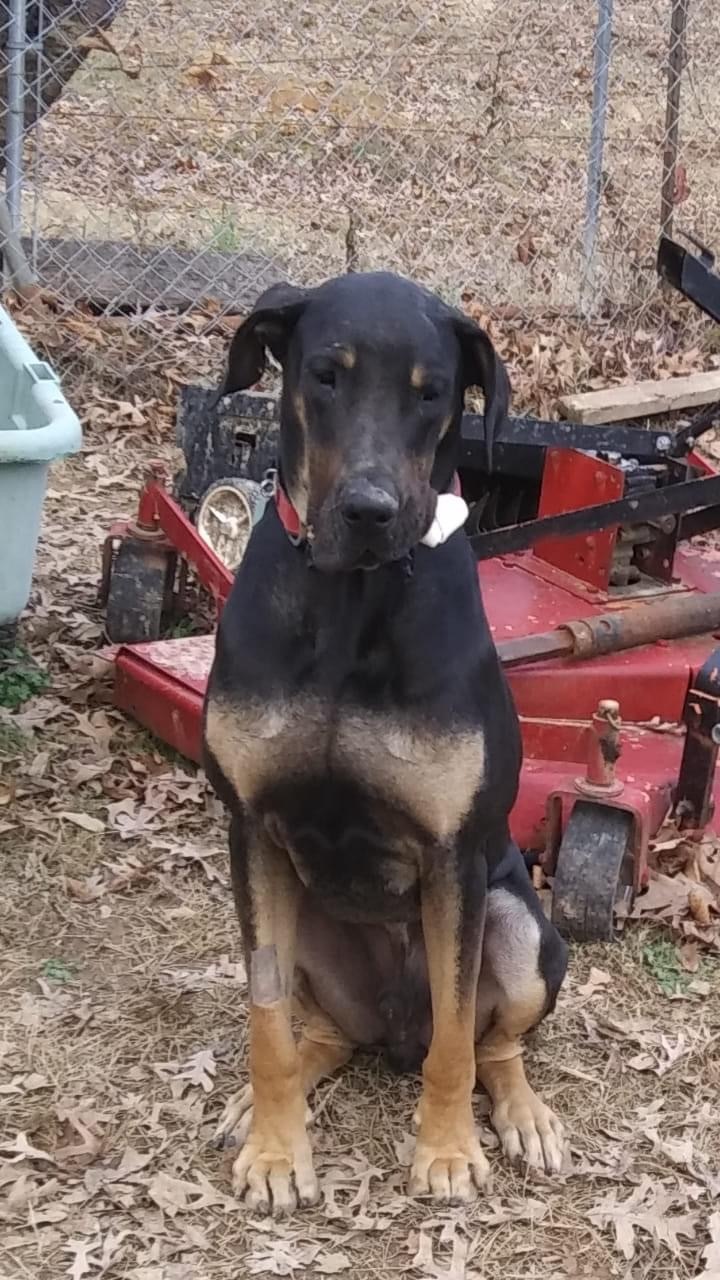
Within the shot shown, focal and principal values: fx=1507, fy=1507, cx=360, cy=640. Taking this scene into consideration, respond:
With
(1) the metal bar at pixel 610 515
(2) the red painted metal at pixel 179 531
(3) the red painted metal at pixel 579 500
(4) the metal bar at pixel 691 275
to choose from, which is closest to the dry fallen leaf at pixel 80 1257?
(2) the red painted metal at pixel 179 531

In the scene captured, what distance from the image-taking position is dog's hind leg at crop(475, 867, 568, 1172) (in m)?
2.90

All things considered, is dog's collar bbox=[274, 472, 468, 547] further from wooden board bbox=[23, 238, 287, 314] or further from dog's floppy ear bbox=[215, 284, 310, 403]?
wooden board bbox=[23, 238, 287, 314]

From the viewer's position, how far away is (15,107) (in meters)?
6.74

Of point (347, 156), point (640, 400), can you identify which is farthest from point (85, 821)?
point (347, 156)

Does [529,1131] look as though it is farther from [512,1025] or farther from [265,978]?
[265,978]

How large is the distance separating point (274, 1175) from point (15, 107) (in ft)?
17.5

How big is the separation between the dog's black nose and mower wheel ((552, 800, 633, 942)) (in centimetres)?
148

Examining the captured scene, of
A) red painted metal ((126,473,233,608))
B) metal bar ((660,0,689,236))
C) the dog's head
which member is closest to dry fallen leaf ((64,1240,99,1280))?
the dog's head

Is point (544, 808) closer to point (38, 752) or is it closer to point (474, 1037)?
point (474, 1037)

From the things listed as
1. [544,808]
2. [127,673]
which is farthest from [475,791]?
[127,673]

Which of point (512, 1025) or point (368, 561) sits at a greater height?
point (368, 561)

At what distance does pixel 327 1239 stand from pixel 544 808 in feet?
4.22

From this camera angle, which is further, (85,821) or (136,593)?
(136,593)

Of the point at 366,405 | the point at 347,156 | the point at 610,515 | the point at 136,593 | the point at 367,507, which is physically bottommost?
the point at 136,593
